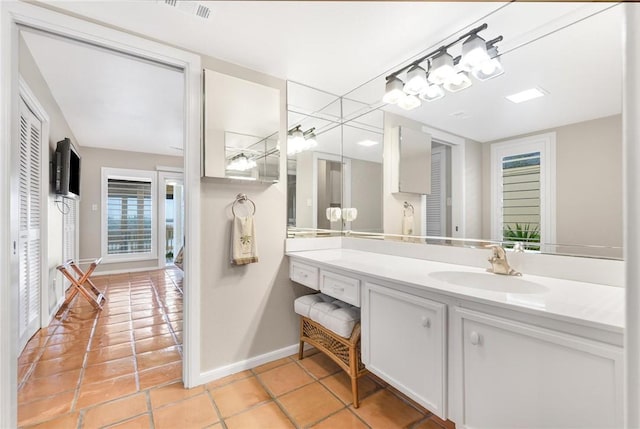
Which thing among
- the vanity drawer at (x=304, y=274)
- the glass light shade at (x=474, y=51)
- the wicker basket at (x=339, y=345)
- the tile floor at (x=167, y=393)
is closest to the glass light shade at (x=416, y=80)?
the glass light shade at (x=474, y=51)

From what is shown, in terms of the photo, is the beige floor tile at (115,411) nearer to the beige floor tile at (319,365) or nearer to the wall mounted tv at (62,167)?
the beige floor tile at (319,365)

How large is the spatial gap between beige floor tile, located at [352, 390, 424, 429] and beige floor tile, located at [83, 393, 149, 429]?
4.17 feet

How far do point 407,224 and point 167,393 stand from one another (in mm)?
1942

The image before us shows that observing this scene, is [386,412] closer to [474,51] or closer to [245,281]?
[245,281]

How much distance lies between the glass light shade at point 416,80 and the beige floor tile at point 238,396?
2.18m

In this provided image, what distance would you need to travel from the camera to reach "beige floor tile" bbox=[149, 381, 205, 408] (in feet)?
6.18

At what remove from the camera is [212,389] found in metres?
2.00

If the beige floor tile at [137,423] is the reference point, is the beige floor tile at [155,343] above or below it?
above

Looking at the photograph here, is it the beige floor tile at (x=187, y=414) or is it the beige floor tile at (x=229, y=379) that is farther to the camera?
the beige floor tile at (x=229, y=379)

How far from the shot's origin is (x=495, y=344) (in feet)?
4.01

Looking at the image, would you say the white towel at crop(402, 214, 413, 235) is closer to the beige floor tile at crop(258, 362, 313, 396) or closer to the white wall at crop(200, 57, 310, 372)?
the white wall at crop(200, 57, 310, 372)

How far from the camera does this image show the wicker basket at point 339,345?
1.85 metres

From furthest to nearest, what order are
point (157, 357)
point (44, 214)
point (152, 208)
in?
point (152, 208) → point (44, 214) → point (157, 357)

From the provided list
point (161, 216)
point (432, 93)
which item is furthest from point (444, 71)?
point (161, 216)
